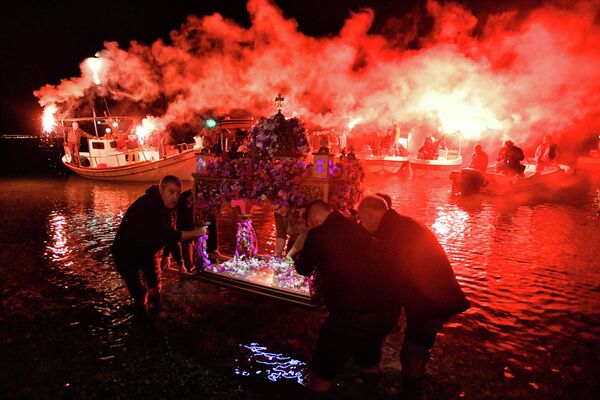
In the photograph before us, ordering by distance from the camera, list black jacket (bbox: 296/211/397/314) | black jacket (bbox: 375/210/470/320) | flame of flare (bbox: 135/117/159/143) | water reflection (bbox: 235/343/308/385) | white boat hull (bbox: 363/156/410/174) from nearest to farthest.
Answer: black jacket (bbox: 296/211/397/314), black jacket (bbox: 375/210/470/320), water reflection (bbox: 235/343/308/385), white boat hull (bbox: 363/156/410/174), flame of flare (bbox: 135/117/159/143)

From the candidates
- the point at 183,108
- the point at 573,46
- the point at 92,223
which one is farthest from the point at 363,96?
the point at 92,223

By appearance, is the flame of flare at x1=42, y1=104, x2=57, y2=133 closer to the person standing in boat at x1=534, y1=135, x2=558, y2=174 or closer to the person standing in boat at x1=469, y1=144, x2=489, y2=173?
the person standing in boat at x1=469, y1=144, x2=489, y2=173

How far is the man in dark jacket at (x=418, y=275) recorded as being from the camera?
3250 mm

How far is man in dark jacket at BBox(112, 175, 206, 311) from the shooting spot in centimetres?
494

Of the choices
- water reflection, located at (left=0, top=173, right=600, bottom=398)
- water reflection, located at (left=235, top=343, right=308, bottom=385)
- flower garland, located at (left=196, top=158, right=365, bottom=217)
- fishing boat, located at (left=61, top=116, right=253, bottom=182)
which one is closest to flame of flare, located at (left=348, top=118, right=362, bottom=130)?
fishing boat, located at (left=61, top=116, right=253, bottom=182)

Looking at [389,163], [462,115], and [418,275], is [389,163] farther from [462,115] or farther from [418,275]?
[418,275]

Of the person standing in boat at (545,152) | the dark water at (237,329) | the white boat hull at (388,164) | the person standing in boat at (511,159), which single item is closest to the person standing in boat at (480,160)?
the person standing in boat at (511,159)

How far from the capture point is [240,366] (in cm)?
418

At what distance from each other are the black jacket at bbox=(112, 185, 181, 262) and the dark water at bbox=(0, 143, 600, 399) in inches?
41.5

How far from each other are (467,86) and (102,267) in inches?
928

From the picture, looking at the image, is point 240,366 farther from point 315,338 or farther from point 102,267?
point 102,267

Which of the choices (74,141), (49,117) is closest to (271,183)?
(74,141)

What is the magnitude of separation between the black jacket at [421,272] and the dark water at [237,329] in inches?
46.8

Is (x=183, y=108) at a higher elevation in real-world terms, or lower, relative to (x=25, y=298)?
higher
